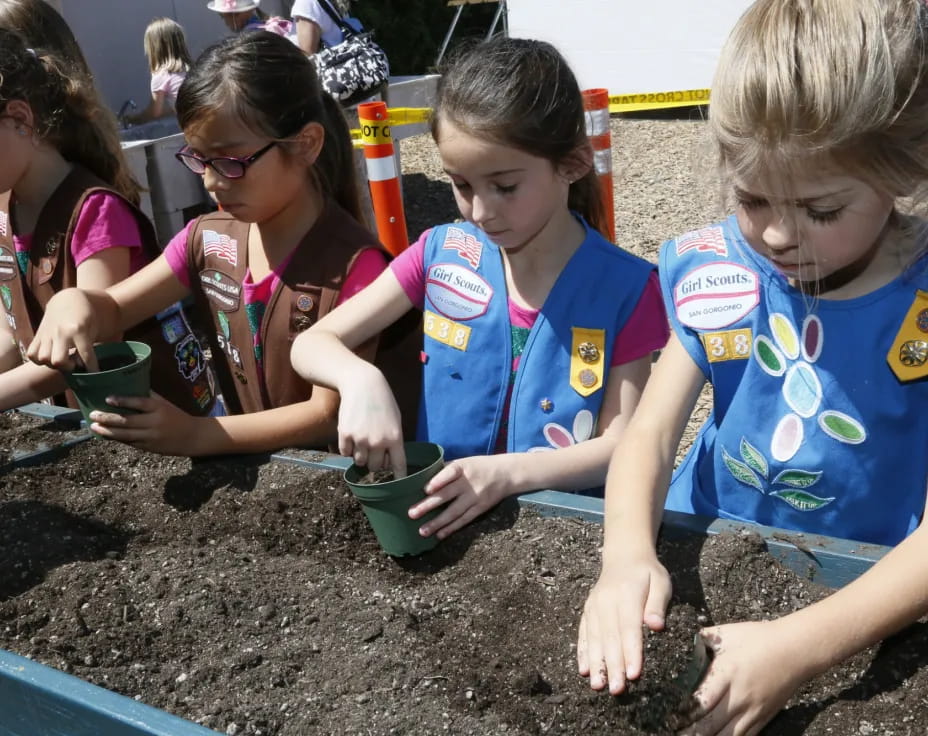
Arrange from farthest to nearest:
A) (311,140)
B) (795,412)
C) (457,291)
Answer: (311,140) → (457,291) → (795,412)

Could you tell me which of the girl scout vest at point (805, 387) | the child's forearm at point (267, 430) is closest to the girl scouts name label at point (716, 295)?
the girl scout vest at point (805, 387)

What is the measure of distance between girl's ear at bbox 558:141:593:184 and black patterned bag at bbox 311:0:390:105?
412 centimetres

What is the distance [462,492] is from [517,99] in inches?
30.9

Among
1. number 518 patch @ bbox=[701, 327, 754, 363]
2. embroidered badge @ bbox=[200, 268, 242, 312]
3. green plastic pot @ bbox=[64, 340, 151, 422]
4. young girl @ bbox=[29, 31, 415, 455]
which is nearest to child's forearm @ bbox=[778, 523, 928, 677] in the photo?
number 518 patch @ bbox=[701, 327, 754, 363]

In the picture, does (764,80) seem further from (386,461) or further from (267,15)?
(267,15)

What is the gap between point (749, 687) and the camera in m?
1.24

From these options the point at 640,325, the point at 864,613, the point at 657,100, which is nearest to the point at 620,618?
the point at 864,613

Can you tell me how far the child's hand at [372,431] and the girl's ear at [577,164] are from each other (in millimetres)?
625

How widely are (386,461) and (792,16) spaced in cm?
99

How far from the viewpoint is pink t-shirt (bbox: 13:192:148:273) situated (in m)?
2.61

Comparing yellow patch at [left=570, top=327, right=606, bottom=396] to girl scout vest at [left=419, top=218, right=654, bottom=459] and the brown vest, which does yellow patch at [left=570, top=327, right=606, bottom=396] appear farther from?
the brown vest

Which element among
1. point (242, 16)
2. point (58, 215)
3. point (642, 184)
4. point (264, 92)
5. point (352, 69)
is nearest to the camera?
point (264, 92)

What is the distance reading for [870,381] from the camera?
158 centimetres

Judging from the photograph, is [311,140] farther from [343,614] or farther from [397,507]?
[343,614]
